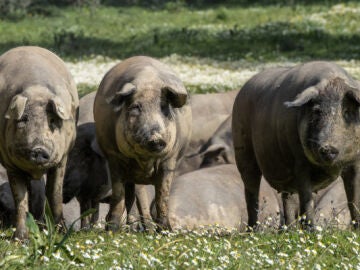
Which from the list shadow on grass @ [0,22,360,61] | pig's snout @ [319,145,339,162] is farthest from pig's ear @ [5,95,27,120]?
shadow on grass @ [0,22,360,61]

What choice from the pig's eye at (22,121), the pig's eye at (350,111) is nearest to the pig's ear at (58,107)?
the pig's eye at (22,121)

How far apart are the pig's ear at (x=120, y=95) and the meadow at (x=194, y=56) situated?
1.58 m

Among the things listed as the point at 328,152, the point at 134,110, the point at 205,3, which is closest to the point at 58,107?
the point at 134,110

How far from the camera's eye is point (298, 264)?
376 inches

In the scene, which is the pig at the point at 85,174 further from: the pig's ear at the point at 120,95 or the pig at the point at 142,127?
the pig's ear at the point at 120,95

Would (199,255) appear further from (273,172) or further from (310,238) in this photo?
(273,172)

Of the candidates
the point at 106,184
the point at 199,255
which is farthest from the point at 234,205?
the point at 199,255

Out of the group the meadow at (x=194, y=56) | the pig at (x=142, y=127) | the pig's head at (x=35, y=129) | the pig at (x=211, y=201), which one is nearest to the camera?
the meadow at (x=194, y=56)

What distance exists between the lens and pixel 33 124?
1203 cm

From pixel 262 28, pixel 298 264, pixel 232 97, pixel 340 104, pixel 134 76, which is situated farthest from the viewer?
pixel 262 28

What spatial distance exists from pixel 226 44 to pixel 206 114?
14812 mm

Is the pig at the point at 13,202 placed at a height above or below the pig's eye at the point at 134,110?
below

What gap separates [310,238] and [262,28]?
27146 millimetres

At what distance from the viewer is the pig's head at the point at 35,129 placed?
11.9 m
